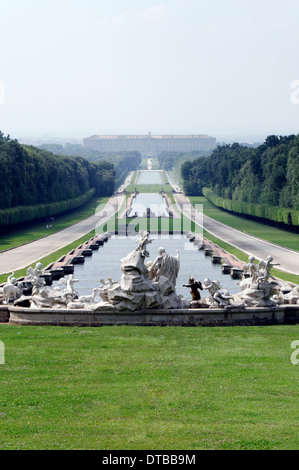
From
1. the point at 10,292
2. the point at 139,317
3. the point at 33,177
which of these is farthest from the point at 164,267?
the point at 33,177

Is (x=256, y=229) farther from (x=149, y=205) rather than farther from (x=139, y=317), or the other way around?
(x=139, y=317)

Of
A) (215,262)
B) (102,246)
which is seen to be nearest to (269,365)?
(215,262)

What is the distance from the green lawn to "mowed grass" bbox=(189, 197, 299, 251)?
16.1m

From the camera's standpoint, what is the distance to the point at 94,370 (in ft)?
52.5

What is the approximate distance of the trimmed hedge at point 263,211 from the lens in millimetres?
65375

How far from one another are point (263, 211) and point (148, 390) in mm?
62344

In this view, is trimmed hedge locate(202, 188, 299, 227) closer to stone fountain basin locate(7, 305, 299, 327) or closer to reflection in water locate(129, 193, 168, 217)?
reflection in water locate(129, 193, 168, 217)

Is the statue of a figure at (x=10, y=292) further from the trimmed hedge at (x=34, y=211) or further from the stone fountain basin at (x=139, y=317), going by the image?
the trimmed hedge at (x=34, y=211)

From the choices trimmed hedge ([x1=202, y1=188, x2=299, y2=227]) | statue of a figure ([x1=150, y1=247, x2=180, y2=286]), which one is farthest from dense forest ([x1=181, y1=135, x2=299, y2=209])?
statue of a figure ([x1=150, y1=247, x2=180, y2=286])

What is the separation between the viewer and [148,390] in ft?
48.1
